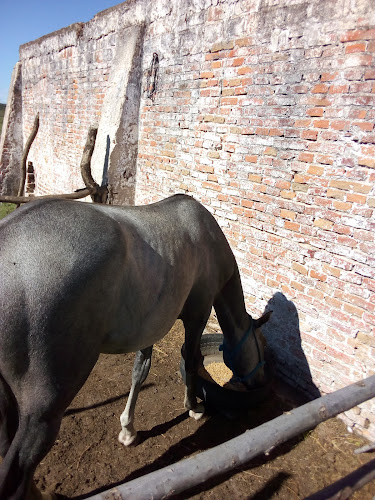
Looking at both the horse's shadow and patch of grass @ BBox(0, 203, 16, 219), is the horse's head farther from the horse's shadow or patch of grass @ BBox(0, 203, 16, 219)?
patch of grass @ BBox(0, 203, 16, 219)

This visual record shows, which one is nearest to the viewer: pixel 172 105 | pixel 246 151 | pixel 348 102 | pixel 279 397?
pixel 348 102

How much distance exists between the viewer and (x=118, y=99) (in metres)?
5.35

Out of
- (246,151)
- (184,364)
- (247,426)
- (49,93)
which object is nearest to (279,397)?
(247,426)

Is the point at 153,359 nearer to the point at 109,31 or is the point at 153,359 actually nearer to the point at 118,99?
the point at 118,99

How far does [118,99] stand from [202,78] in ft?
5.53

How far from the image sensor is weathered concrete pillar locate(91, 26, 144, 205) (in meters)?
5.23

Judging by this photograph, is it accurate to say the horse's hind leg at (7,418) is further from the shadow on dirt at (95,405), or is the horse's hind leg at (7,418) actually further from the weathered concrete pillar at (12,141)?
the weathered concrete pillar at (12,141)

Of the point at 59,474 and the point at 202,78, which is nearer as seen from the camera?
the point at 59,474

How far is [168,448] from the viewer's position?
285 centimetres

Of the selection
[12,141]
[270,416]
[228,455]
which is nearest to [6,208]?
[12,141]

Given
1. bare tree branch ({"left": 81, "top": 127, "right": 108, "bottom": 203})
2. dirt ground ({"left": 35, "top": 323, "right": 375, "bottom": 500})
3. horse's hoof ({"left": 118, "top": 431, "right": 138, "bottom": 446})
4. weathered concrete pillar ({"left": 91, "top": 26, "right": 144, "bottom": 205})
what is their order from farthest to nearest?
bare tree branch ({"left": 81, "top": 127, "right": 108, "bottom": 203}) < weathered concrete pillar ({"left": 91, "top": 26, "right": 144, "bottom": 205}) < horse's hoof ({"left": 118, "top": 431, "right": 138, "bottom": 446}) < dirt ground ({"left": 35, "top": 323, "right": 375, "bottom": 500})

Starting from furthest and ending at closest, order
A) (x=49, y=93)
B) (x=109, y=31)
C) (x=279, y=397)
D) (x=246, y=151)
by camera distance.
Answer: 1. (x=49, y=93)
2. (x=109, y=31)
3. (x=246, y=151)
4. (x=279, y=397)

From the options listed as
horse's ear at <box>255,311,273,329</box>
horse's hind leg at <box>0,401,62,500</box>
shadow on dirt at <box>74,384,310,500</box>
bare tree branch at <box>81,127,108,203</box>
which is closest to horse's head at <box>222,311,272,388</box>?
horse's ear at <box>255,311,273,329</box>

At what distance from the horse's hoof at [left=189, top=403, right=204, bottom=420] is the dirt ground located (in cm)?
5
